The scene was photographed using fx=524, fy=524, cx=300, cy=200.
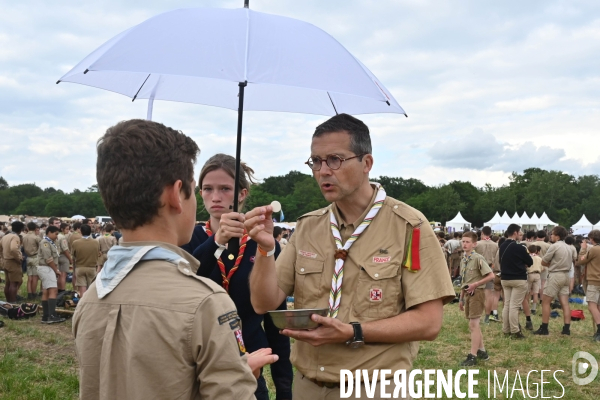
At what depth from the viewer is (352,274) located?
2814mm

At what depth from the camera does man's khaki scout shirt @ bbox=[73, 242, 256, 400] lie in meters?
1.52

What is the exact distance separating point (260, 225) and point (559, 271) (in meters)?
11.7

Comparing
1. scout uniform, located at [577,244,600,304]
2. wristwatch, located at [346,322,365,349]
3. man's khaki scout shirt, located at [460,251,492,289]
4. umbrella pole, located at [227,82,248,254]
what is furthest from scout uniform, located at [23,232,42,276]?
scout uniform, located at [577,244,600,304]

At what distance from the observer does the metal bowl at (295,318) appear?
248 cm

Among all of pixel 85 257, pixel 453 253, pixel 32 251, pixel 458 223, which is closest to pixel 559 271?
pixel 453 253

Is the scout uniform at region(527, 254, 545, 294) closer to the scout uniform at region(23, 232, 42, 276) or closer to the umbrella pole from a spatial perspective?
the umbrella pole

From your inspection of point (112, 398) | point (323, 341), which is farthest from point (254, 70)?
point (112, 398)

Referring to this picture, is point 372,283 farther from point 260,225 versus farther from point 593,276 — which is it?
point 593,276

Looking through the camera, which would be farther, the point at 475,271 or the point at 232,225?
the point at 475,271

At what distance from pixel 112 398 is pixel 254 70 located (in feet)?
5.77

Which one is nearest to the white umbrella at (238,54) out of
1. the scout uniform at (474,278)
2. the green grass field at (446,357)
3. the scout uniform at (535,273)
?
the green grass field at (446,357)

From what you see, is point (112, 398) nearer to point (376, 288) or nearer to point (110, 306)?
point (110, 306)

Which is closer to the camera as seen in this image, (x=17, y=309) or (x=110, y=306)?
(x=110, y=306)

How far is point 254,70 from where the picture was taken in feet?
9.02
